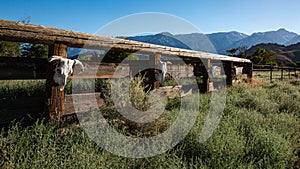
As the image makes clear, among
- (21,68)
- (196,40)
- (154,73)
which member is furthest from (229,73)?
(196,40)

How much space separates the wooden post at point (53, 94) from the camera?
284cm

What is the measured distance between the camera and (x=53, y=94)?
2.86m

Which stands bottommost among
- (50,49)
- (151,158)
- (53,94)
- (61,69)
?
(151,158)

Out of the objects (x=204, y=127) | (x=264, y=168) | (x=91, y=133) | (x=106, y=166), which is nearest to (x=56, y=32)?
(x=91, y=133)

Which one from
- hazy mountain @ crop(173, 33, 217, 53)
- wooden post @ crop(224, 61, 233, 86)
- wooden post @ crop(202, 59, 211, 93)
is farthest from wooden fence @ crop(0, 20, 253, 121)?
wooden post @ crop(224, 61, 233, 86)

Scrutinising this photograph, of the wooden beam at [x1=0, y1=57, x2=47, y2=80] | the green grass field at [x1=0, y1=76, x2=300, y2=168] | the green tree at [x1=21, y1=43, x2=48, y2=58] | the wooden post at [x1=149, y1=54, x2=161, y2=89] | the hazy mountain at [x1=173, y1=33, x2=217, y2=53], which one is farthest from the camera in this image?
the green tree at [x1=21, y1=43, x2=48, y2=58]

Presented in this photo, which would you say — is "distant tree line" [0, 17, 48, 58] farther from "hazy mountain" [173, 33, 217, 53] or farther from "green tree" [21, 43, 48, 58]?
"hazy mountain" [173, 33, 217, 53]

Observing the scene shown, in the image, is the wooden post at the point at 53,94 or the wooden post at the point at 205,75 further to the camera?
the wooden post at the point at 205,75

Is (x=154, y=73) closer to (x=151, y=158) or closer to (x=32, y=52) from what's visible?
(x=151, y=158)

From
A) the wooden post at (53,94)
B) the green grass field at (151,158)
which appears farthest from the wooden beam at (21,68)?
the green grass field at (151,158)

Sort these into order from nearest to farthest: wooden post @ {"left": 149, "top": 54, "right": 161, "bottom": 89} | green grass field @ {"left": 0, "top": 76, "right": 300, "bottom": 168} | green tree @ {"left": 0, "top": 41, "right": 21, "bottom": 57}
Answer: green grass field @ {"left": 0, "top": 76, "right": 300, "bottom": 168} → wooden post @ {"left": 149, "top": 54, "right": 161, "bottom": 89} → green tree @ {"left": 0, "top": 41, "right": 21, "bottom": 57}

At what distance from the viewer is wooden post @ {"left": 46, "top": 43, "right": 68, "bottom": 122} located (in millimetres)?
2844

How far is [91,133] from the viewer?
9.21ft

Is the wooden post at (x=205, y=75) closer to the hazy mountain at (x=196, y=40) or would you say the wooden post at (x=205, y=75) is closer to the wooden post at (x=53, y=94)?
the hazy mountain at (x=196, y=40)
